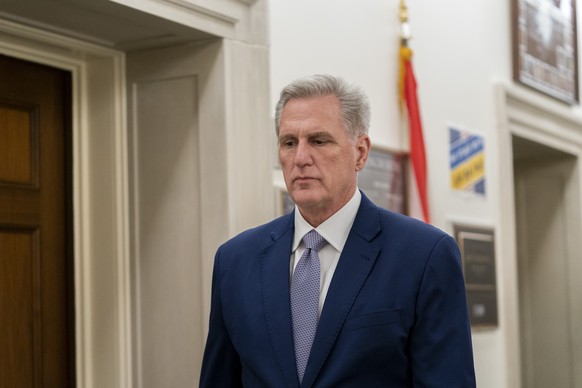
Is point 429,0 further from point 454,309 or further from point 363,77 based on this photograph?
point 454,309

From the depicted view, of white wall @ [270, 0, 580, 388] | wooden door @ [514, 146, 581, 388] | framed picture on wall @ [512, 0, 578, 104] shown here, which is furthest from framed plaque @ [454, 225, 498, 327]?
wooden door @ [514, 146, 581, 388]

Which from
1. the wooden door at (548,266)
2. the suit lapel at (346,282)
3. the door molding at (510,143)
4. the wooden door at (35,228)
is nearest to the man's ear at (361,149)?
the suit lapel at (346,282)

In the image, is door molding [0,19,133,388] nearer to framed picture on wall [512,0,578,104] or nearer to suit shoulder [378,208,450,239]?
suit shoulder [378,208,450,239]

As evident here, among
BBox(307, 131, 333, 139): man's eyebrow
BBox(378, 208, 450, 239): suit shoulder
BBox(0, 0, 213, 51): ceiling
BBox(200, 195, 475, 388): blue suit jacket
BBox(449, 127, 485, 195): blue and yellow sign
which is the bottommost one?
BBox(200, 195, 475, 388): blue suit jacket

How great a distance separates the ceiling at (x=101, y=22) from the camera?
339cm

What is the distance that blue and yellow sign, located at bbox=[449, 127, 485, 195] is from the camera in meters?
5.58

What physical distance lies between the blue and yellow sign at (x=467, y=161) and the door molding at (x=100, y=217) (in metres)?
2.23

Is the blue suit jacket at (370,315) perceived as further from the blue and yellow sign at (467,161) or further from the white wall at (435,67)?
the blue and yellow sign at (467,161)

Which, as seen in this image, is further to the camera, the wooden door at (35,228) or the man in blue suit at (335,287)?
the wooden door at (35,228)

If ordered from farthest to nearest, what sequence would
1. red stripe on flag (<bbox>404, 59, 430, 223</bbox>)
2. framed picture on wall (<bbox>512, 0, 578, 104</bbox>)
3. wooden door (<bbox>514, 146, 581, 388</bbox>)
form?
wooden door (<bbox>514, 146, 581, 388</bbox>)
framed picture on wall (<bbox>512, 0, 578, 104</bbox>)
red stripe on flag (<bbox>404, 59, 430, 223</bbox>)

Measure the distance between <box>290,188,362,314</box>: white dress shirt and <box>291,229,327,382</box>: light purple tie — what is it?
0.05 feet

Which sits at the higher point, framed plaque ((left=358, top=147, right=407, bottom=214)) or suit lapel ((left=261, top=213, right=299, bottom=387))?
framed plaque ((left=358, top=147, right=407, bottom=214))

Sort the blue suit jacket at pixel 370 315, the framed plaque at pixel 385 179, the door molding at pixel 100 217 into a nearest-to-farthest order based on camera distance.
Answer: the blue suit jacket at pixel 370 315 → the door molding at pixel 100 217 → the framed plaque at pixel 385 179

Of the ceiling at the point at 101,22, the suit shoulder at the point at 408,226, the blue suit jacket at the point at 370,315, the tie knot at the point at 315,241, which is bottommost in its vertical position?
the blue suit jacket at the point at 370,315
